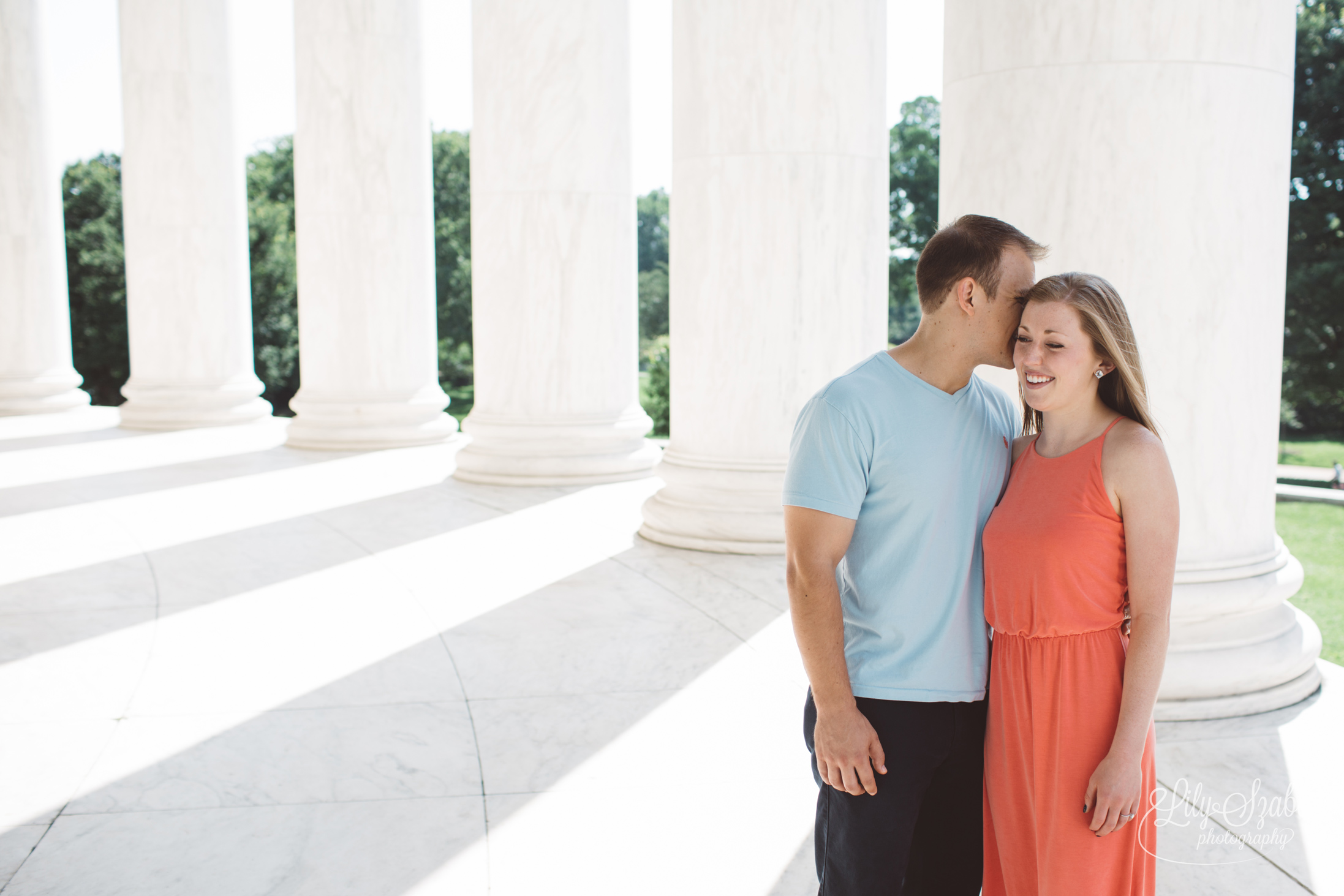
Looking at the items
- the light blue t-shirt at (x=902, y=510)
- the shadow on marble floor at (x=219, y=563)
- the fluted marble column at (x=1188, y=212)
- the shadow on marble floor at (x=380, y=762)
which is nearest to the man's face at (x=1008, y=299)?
the light blue t-shirt at (x=902, y=510)

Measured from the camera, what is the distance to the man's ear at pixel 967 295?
38031mm

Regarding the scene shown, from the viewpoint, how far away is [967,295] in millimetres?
38188

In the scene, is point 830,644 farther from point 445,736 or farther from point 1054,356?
point 445,736

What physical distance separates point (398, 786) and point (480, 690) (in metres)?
15.7

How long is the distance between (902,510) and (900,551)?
143cm

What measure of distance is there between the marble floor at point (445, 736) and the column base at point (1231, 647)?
1.79 m

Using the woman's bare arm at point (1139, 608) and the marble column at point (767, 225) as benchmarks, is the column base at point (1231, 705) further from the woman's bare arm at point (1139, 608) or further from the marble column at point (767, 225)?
the marble column at point (767, 225)

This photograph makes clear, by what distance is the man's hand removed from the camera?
37062 millimetres

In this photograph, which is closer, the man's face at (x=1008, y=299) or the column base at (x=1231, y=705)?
the man's face at (x=1008, y=299)

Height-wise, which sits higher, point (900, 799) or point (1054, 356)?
point (1054, 356)

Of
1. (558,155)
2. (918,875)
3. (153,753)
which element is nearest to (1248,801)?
(918,875)

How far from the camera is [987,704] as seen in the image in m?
39.3

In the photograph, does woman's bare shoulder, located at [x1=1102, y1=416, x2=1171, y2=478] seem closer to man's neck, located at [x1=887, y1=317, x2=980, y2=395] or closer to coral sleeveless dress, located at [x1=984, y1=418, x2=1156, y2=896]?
coral sleeveless dress, located at [x1=984, y1=418, x2=1156, y2=896]

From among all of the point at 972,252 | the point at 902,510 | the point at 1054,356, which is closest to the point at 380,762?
the point at 902,510
